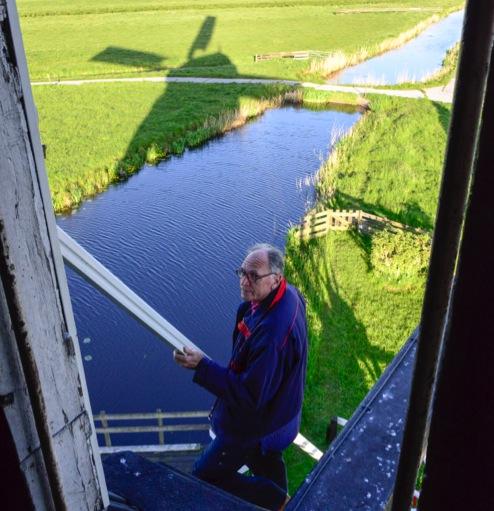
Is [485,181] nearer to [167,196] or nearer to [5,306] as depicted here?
[5,306]

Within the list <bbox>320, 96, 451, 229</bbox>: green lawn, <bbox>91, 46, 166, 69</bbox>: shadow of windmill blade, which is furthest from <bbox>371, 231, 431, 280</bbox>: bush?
<bbox>91, 46, 166, 69</bbox>: shadow of windmill blade

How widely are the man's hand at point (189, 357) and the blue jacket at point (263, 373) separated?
2.0 inches

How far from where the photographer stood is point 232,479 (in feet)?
6.73

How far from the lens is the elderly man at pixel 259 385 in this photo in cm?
200

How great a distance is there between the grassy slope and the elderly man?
3.51 meters

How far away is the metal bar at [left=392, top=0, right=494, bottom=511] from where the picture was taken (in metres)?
0.43

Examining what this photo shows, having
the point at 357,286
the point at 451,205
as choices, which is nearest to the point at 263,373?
the point at 451,205

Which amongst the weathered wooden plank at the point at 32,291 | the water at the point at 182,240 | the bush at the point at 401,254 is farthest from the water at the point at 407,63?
the weathered wooden plank at the point at 32,291

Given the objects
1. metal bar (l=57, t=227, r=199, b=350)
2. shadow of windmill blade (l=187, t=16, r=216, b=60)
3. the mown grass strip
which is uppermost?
the mown grass strip

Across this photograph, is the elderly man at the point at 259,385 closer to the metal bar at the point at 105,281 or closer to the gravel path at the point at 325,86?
the metal bar at the point at 105,281

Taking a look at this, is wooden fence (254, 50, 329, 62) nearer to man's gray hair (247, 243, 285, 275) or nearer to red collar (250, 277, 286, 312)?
man's gray hair (247, 243, 285, 275)

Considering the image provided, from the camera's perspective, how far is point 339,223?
10.8 metres

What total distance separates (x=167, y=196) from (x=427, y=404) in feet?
44.3

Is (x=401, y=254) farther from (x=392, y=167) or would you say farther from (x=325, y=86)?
(x=325, y=86)
